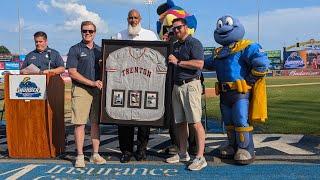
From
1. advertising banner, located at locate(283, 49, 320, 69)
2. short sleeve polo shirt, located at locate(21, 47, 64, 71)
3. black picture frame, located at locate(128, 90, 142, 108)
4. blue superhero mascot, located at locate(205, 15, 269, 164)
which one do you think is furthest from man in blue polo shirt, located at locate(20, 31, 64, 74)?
advertising banner, located at locate(283, 49, 320, 69)

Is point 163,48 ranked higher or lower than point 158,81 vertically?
higher

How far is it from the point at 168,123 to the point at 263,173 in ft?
4.50

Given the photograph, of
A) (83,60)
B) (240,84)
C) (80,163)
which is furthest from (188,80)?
(80,163)

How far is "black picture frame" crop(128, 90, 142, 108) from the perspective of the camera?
5886 mm

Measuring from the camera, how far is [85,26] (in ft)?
18.8

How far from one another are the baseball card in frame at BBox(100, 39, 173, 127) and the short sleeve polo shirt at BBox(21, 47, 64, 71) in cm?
106

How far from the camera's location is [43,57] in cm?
656

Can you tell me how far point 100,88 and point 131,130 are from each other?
2.50 feet

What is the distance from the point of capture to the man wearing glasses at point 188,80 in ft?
18.3

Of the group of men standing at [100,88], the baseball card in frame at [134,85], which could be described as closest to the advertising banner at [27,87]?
the group of men standing at [100,88]

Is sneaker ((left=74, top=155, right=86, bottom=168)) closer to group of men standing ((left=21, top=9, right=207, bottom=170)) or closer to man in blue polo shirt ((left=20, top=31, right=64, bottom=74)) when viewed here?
group of men standing ((left=21, top=9, right=207, bottom=170))

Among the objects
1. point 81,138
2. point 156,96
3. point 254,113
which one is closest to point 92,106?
point 81,138

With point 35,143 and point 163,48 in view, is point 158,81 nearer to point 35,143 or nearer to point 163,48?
point 163,48

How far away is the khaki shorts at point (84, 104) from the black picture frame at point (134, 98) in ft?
1.36
